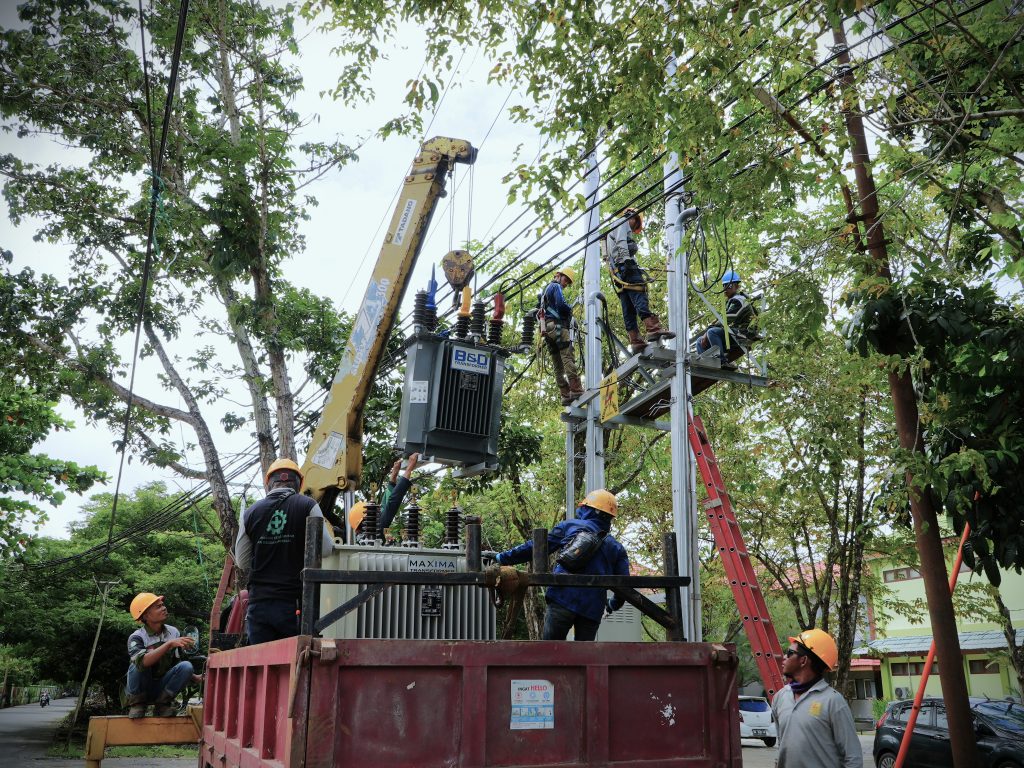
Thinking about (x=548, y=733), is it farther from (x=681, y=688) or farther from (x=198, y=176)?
(x=198, y=176)

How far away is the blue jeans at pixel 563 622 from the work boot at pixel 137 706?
4.04 m

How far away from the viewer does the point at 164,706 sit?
7.93 meters

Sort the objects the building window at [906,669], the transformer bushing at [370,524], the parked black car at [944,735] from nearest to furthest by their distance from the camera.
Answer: the transformer bushing at [370,524] → the parked black car at [944,735] → the building window at [906,669]

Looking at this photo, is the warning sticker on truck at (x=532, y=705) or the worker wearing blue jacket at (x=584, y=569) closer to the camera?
the warning sticker on truck at (x=532, y=705)

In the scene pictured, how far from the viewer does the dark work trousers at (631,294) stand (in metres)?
10.5

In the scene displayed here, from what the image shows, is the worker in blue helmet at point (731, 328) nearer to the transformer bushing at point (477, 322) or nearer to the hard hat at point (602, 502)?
the transformer bushing at point (477, 322)

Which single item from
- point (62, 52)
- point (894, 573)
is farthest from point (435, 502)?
point (894, 573)

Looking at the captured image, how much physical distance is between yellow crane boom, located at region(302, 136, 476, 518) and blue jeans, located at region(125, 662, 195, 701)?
1.87 m

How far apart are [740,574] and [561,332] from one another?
14.7 ft

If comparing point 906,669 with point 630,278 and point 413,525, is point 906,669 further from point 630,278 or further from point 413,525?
point 413,525

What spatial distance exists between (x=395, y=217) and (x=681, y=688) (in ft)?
19.0

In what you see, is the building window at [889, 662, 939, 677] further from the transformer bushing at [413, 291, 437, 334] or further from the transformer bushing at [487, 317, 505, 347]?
the transformer bushing at [413, 291, 437, 334]

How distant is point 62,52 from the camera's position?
47.2 feet

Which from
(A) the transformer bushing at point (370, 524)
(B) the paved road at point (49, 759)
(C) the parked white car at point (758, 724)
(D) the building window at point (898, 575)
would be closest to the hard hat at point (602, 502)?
(A) the transformer bushing at point (370, 524)
